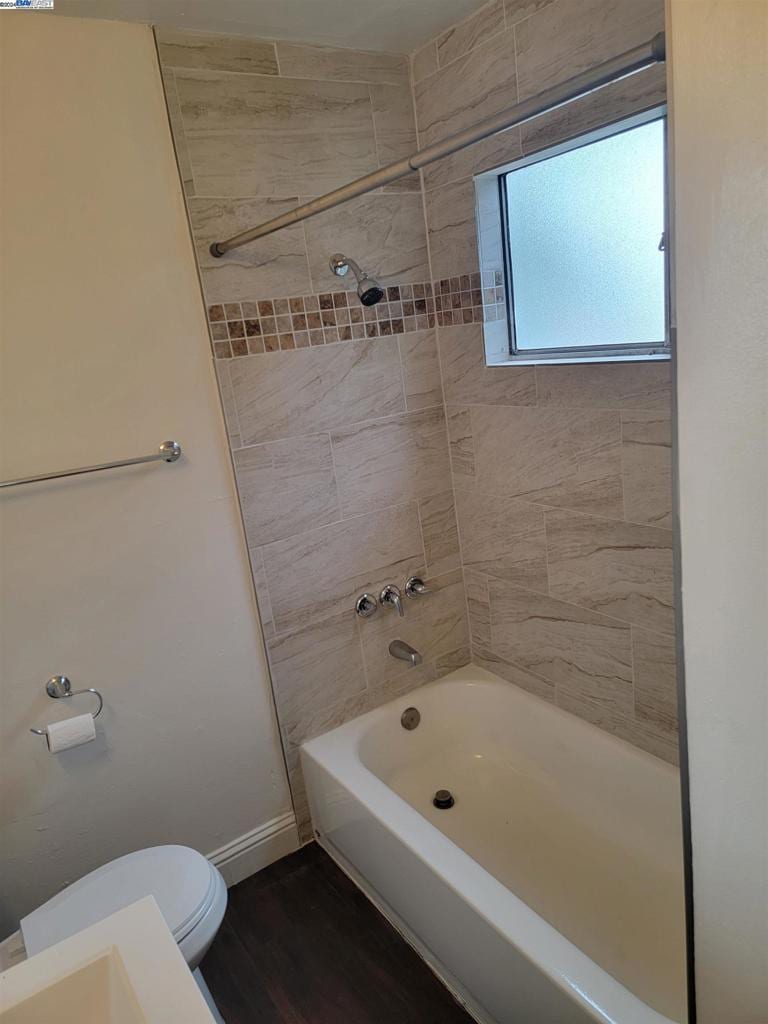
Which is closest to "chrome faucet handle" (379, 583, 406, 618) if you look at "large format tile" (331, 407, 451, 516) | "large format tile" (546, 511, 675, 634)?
"large format tile" (331, 407, 451, 516)

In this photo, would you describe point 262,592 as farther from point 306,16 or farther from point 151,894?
point 306,16

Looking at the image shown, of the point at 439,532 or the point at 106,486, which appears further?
the point at 439,532

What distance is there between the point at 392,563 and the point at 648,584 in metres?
0.88

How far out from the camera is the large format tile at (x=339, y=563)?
2137 mm

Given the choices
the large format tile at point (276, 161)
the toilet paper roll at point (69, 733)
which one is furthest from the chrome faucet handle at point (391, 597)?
the large format tile at point (276, 161)

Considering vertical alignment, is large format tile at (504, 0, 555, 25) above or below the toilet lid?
above

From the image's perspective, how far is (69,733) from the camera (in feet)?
5.65

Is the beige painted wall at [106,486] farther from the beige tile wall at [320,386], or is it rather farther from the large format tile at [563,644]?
the large format tile at [563,644]

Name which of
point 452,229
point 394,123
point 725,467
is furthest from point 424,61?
point 725,467

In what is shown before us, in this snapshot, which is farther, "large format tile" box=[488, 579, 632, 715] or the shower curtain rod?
"large format tile" box=[488, 579, 632, 715]

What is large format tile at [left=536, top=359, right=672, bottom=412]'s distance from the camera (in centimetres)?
170

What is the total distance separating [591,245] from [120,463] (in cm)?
145

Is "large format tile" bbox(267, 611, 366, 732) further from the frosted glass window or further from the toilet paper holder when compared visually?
the frosted glass window

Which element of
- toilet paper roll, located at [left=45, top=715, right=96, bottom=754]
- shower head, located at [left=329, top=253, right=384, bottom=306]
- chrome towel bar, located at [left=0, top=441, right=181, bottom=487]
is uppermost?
shower head, located at [left=329, top=253, right=384, bottom=306]
